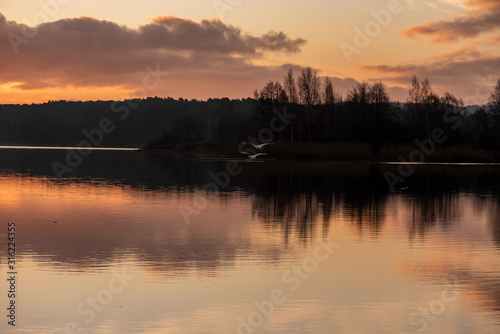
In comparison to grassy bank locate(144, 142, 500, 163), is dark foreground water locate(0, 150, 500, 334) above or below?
below

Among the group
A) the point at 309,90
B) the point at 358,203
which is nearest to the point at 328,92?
the point at 309,90

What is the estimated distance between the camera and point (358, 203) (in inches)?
1061

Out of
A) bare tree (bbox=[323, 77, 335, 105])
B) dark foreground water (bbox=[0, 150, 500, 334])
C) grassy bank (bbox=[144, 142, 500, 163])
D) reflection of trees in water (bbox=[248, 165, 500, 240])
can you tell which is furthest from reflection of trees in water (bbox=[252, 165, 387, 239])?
bare tree (bbox=[323, 77, 335, 105])

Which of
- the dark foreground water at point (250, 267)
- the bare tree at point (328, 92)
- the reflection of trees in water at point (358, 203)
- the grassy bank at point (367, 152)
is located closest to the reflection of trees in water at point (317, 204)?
the reflection of trees in water at point (358, 203)

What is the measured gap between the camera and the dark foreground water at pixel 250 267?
949 centimetres

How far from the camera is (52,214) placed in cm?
2192

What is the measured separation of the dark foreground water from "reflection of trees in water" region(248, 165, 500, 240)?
0.13 metres

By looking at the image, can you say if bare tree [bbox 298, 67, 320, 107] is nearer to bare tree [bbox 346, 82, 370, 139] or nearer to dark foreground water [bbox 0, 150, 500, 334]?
bare tree [bbox 346, 82, 370, 139]

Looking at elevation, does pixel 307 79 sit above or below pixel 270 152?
above

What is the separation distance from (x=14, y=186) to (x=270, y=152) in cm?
4684

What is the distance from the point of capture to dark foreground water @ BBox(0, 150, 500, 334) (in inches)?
374

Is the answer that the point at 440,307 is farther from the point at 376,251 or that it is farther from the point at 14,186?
the point at 14,186

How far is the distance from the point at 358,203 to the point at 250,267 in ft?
48.0

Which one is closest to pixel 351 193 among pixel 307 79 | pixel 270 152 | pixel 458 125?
pixel 270 152
